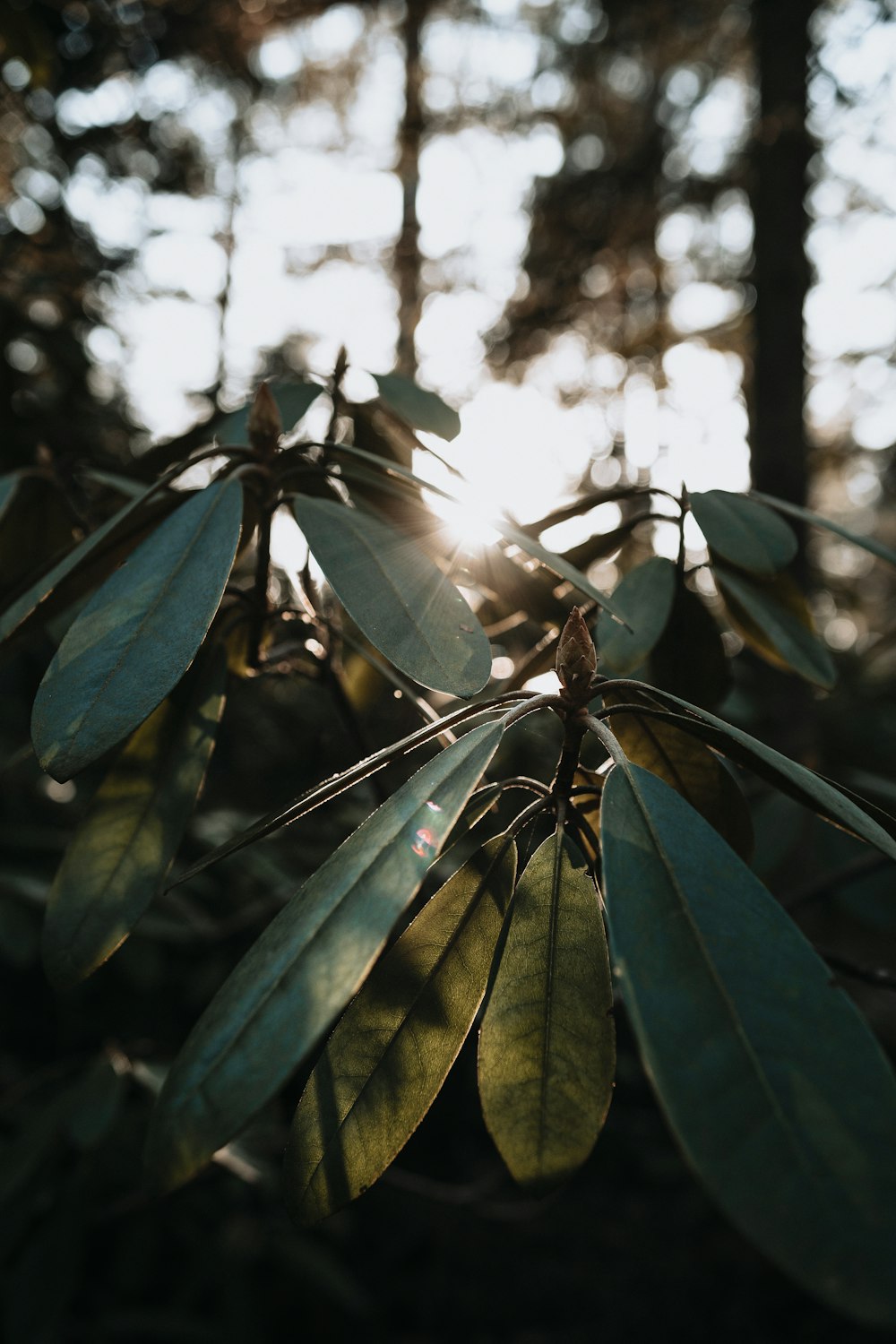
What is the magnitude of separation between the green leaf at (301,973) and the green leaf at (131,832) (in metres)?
0.18

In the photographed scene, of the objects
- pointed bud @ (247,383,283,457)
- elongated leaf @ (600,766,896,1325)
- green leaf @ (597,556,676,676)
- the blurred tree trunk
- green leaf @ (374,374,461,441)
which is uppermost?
the blurred tree trunk

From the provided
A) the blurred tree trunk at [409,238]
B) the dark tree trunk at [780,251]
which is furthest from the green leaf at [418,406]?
the blurred tree trunk at [409,238]

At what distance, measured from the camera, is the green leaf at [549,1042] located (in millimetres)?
441

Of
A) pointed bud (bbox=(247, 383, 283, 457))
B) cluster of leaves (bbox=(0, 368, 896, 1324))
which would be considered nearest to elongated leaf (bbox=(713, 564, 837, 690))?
cluster of leaves (bbox=(0, 368, 896, 1324))

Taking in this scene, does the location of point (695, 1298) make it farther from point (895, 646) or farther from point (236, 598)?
point (236, 598)

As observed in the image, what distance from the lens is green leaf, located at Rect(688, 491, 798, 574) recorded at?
2.02 ft

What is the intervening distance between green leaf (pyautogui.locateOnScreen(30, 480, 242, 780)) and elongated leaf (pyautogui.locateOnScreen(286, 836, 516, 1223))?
0.64ft

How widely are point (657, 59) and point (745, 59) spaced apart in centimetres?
32

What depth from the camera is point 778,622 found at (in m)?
0.71

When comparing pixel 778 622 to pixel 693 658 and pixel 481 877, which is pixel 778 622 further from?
pixel 481 877

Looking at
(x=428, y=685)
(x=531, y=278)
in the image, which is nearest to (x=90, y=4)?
(x=531, y=278)

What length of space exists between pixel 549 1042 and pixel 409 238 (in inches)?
178

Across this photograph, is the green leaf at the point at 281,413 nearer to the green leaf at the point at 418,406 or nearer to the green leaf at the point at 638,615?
the green leaf at the point at 418,406

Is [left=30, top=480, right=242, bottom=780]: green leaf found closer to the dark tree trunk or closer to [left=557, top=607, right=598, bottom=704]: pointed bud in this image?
[left=557, top=607, right=598, bottom=704]: pointed bud
